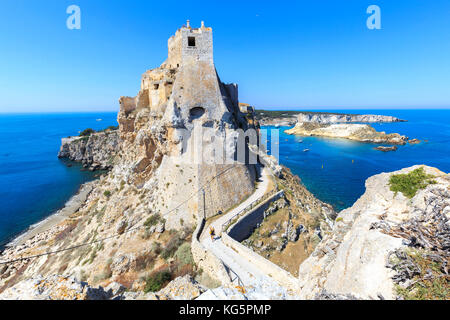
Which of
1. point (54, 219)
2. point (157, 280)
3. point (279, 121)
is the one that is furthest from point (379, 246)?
point (279, 121)

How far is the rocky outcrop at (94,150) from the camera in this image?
6481 cm

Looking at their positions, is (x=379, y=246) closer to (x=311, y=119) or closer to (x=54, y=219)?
(x=54, y=219)

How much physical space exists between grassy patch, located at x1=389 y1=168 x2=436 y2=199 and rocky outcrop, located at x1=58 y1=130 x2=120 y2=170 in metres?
67.7

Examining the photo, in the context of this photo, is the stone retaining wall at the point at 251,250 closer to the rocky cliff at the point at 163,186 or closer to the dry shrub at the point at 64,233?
the rocky cliff at the point at 163,186

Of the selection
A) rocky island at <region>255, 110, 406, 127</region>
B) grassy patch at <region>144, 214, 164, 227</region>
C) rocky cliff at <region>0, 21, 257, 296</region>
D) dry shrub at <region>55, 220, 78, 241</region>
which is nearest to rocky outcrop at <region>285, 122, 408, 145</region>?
rocky island at <region>255, 110, 406, 127</region>

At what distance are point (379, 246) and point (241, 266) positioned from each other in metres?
10.4

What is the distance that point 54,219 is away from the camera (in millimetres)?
36000

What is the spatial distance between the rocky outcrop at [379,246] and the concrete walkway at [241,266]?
128cm

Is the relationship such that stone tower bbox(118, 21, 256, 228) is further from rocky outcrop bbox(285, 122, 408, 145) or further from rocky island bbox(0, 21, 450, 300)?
rocky outcrop bbox(285, 122, 408, 145)

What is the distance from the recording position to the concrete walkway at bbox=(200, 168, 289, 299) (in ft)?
25.4

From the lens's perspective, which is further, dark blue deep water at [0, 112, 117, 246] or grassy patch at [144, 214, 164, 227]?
dark blue deep water at [0, 112, 117, 246]

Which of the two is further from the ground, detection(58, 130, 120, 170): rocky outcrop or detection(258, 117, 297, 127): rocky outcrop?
detection(258, 117, 297, 127): rocky outcrop

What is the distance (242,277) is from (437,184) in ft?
36.4

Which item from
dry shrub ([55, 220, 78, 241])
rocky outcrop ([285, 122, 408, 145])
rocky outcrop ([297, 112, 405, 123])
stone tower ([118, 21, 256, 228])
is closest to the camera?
stone tower ([118, 21, 256, 228])
